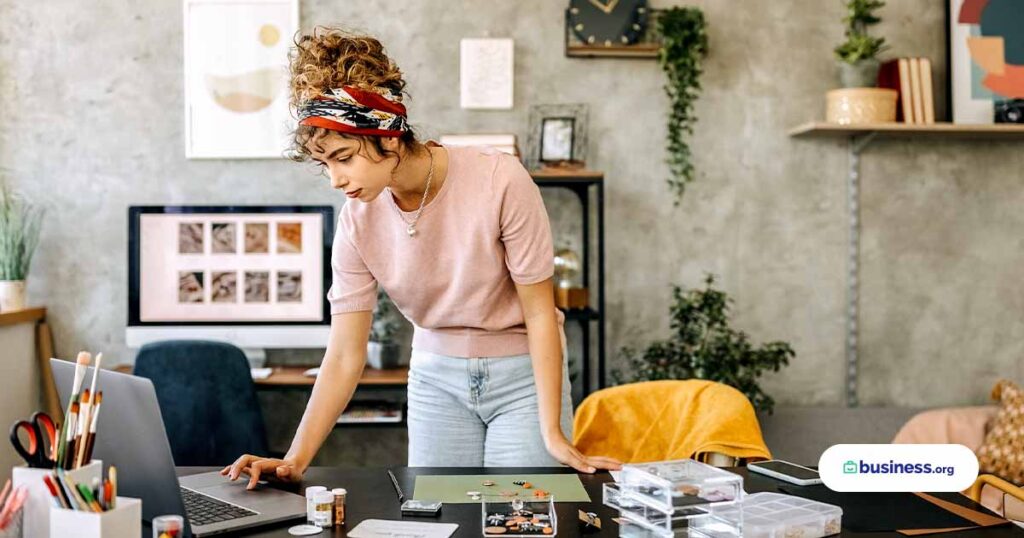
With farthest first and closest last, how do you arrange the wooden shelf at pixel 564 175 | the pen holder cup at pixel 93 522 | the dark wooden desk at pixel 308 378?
the wooden shelf at pixel 564 175 → the dark wooden desk at pixel 308 378 → the pen holder cup at pixel 93 522

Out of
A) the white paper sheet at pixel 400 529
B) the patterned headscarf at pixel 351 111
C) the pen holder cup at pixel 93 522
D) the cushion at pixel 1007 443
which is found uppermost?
the patterned headscarf at pixel 351 111

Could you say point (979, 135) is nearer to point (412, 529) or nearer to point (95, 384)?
point (412, 529)

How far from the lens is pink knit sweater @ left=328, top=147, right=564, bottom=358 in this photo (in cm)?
184

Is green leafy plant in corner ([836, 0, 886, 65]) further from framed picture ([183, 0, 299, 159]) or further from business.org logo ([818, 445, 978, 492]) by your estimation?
business.org logo ([818, 445, 978, 492])

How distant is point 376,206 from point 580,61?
1970 millimetres

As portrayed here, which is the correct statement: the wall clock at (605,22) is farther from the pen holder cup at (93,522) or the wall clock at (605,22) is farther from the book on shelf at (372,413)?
the pen holder cup at (93,522)

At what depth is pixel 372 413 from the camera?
11.0 ft

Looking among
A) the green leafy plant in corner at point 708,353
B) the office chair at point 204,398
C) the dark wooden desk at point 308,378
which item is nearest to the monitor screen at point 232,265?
the dark wooden desk at point 308,378

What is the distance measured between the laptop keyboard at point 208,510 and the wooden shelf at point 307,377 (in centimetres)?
165

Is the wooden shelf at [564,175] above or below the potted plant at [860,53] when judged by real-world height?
below

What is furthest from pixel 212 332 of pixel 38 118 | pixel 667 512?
pixel 667 512

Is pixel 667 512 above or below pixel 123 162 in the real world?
below

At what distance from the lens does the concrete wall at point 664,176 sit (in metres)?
3.64

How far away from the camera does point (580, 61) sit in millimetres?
3648
